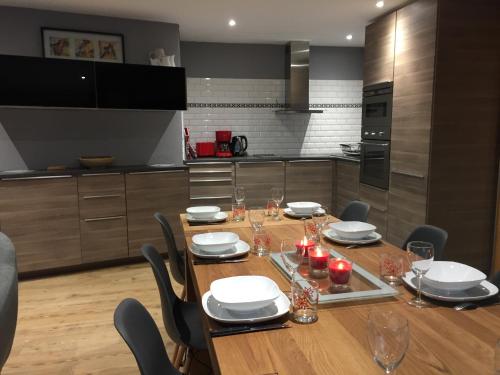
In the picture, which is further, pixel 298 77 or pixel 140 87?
pixel 298 77

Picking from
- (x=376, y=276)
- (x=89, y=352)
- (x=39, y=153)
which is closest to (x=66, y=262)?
(x=39, y=153)

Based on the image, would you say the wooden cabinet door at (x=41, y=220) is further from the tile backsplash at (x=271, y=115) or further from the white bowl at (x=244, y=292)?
the white bowl at (x=244, y=292)

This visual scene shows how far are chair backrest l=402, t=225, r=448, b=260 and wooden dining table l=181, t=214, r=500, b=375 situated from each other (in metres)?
0.74

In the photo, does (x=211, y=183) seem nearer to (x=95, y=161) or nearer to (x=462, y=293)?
(x=95, y=161)

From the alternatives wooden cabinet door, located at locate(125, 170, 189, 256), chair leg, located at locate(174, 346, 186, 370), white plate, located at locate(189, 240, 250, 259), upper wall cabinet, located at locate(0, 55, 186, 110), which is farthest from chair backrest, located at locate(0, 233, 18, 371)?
upper wall cabinet, located at locate(0, 55, 186, 110)

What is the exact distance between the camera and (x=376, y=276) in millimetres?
1569

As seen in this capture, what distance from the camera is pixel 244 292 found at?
1369 mm

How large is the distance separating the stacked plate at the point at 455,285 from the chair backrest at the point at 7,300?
1244mm

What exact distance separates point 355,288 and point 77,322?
7.53ft

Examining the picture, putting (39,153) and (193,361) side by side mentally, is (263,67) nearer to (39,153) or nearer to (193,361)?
(39,153)

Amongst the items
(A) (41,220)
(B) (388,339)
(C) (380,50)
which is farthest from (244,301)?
(C) (380,50)

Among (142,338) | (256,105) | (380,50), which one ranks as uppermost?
(380,50)

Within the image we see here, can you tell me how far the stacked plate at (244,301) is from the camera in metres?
1.21

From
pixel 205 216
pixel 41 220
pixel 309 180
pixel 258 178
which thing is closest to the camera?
pixel 205 216
